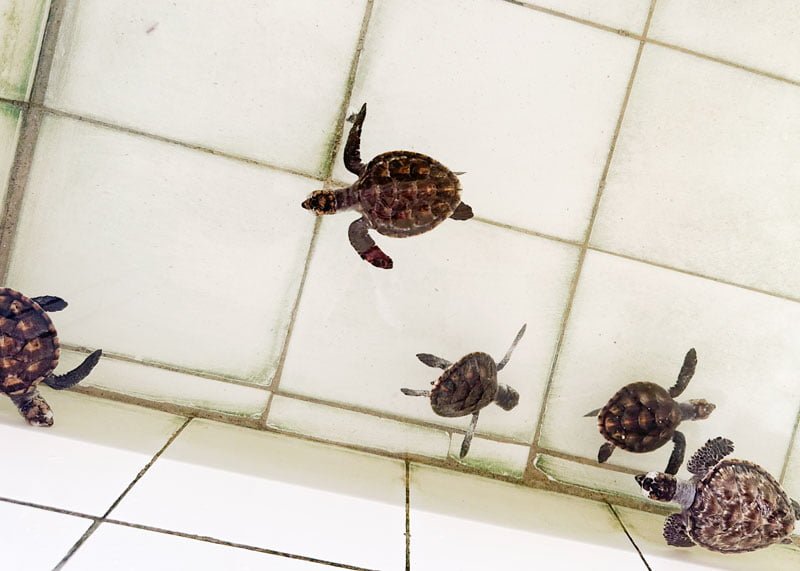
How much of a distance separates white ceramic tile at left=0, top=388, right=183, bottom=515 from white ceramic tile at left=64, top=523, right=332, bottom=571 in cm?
10

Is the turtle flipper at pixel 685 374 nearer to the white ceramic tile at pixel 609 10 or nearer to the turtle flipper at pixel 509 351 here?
the turtle flipper at pixel 509 351

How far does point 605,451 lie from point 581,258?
0.71 meters

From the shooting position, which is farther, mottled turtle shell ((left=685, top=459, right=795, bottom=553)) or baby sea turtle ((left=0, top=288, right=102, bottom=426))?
mottled turtle shell ((left=685, top=459, right=795, bottom=553))

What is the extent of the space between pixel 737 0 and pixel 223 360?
7.49ft

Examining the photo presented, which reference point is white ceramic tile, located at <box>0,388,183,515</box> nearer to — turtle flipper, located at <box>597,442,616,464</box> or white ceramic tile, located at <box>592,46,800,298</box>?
turtle flipper, located at <box>597,442,616,464</box>

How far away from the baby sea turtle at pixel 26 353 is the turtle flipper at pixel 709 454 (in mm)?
2145

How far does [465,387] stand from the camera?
188cm

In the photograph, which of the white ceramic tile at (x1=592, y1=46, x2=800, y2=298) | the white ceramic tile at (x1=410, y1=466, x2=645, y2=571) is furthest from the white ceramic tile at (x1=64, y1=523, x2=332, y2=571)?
the white ceramic tile at (x1=592, y1=46, x2=800, y2=298)

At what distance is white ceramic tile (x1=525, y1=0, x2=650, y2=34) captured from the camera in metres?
2.00

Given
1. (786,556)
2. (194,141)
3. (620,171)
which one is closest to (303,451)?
(194,141)

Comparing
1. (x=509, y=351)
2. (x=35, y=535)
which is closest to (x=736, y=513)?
(x=509, y=351)

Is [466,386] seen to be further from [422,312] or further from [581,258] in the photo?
[581,258]

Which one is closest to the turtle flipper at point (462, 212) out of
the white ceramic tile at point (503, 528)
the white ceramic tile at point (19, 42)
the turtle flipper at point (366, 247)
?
the turtle flipper at point (366, 247)

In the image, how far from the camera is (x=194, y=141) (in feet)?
6.40
